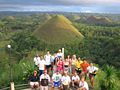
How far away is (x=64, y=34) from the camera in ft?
463

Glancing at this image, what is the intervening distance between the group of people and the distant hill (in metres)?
101

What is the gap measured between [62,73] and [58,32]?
124786 millimetres

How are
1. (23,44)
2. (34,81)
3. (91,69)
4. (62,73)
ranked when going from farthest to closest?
(23,44)
(91,69)
(62,73)
(34,81)

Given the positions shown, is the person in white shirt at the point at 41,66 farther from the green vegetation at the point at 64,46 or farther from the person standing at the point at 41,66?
the green vegetation at the point at 64,46

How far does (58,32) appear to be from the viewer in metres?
145

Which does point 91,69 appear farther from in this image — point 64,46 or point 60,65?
point 64,46

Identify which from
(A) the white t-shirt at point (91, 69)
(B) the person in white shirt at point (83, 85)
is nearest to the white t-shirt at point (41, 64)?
(A) the white t-shirt at point (91, 69)

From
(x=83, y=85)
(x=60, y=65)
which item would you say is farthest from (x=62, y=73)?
(x=83, y=85)

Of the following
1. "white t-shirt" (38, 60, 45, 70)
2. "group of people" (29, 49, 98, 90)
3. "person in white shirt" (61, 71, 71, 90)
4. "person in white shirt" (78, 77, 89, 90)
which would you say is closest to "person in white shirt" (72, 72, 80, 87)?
"group of people" (29, 49, 98, 90)

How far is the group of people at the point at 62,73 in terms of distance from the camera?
63.2 ft

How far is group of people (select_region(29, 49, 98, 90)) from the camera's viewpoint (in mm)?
19266

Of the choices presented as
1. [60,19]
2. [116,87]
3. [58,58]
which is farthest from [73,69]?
[60,19]

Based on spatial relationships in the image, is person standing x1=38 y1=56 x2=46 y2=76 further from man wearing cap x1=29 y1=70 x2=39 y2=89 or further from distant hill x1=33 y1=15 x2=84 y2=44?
distant hill x1=33 y1=15 x2=84 y2=44

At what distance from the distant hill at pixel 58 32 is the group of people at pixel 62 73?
10100 centimetres
